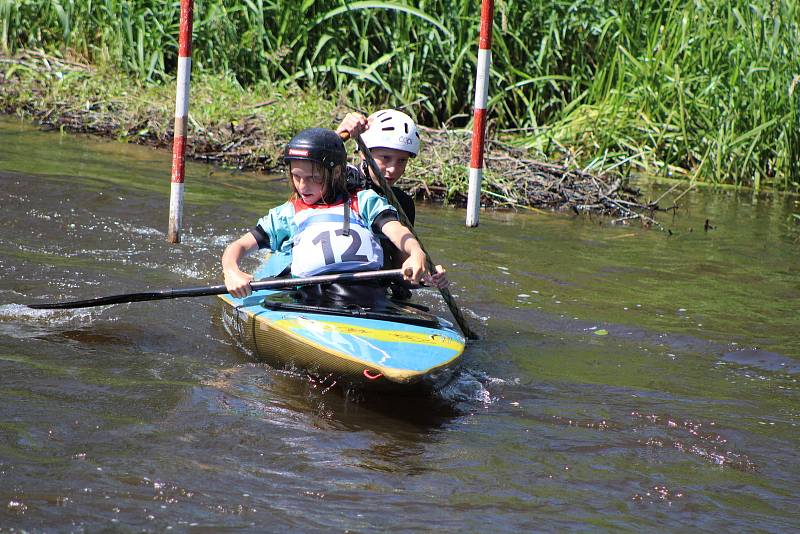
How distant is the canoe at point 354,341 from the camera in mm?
4156

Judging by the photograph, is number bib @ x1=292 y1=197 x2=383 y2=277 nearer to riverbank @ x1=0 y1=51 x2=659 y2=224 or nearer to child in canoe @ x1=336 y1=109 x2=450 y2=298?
child in canoe @ x1=336 y1=109 x2=450 y2=298

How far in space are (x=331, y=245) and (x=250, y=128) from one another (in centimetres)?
518

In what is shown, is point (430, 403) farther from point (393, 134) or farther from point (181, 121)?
point (181, 121)

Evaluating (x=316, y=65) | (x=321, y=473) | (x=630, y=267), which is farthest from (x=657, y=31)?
(x=321, y=473)

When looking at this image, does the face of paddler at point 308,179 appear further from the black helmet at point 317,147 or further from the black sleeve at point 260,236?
the black sleeve at point 260,236

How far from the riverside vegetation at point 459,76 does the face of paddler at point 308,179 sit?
424 cm

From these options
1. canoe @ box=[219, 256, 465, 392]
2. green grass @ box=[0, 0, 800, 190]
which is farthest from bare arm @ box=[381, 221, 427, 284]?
green grass @ box=[0, 0, 800, 190]

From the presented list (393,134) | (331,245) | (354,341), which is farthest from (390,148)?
(354,341)

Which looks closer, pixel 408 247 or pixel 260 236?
pixel 408 247

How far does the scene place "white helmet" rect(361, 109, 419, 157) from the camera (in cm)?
540

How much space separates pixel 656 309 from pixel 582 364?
1.22m

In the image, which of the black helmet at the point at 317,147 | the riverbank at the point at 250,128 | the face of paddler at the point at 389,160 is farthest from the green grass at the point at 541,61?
the black helmet at the point at 317,147

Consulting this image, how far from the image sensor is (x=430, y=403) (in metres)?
4.43

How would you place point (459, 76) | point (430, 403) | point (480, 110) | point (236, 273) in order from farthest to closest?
point (459, 76), point (480, 110), point (236, 273), point (430, 403)
